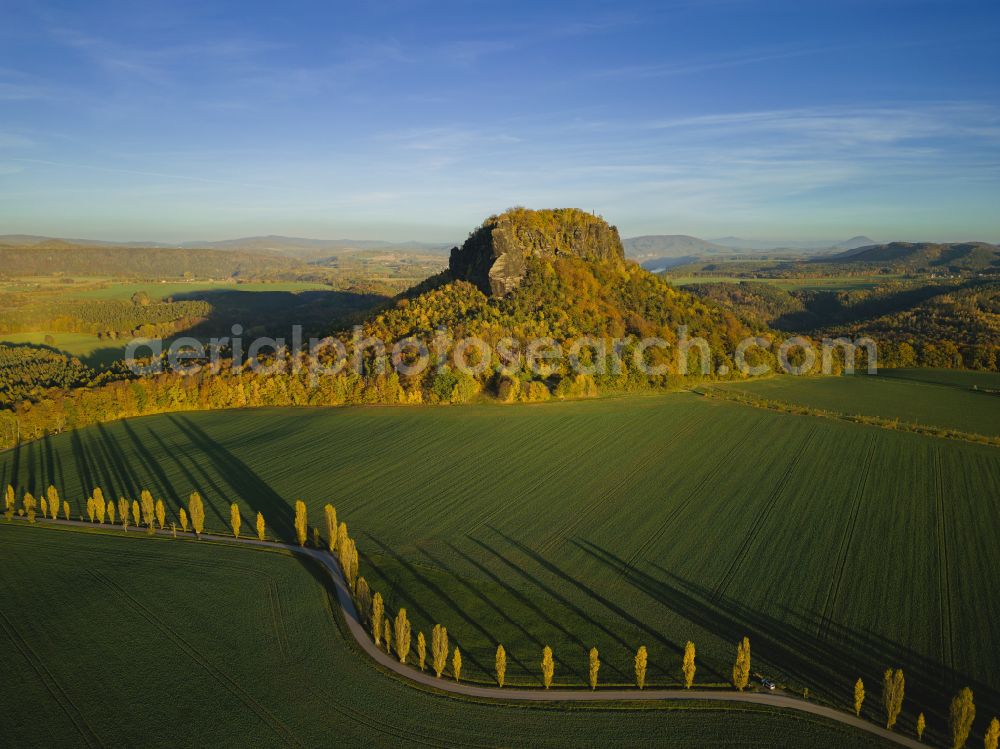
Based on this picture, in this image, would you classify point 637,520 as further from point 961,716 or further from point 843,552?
point 961,716

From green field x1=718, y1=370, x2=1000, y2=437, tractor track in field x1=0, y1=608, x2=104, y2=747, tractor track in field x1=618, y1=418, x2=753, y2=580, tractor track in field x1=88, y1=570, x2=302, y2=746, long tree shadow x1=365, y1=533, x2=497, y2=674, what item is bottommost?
tractor track in field x1=0, y1=608, x2=104, y2=747

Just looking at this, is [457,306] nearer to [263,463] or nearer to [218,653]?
[263,463]

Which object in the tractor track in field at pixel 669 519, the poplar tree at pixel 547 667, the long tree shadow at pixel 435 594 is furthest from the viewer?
the tractor track in field at pixel 669 519

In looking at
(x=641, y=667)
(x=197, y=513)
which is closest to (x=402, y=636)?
(x=641, y=667)

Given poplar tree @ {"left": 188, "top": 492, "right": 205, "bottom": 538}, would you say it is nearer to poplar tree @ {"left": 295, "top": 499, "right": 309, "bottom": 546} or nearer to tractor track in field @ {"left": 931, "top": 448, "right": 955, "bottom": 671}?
poplar tree @ {"left": 295, "top": 499, "right": 309, "bottom": 546}

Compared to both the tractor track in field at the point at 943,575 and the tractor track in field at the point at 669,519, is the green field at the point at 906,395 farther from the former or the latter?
the tractor track in field at the point at 669,519

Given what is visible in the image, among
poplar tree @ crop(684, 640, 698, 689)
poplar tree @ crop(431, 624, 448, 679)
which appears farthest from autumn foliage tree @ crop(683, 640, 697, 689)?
poplar tree @ crop(431, 624, 448, 679)

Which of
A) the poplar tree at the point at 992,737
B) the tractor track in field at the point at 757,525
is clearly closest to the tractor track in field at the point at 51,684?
the tractor track in field at the point at 757,525
